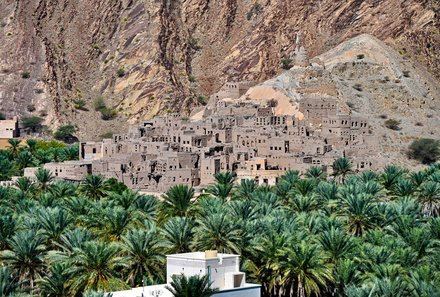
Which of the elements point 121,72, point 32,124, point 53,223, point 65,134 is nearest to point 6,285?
point 53,223

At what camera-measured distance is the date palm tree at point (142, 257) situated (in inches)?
2477

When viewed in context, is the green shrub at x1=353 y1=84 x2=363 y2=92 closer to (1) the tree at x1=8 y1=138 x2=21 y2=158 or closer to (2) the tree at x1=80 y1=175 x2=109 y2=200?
(1) the tree at x1=8 y1=138 x2=21 y2=158

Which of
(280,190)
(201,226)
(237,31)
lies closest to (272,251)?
(201,226)

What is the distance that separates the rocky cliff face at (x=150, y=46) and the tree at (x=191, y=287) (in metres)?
115

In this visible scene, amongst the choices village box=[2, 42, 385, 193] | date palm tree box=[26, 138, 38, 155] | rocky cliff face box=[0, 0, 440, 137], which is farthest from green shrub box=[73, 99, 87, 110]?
village box=[2, 42, 385, 193]

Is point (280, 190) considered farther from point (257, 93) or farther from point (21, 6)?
point (21, 6)

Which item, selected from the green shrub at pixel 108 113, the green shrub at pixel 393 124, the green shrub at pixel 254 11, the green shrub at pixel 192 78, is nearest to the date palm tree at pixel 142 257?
the green shrub at pixel 393 124

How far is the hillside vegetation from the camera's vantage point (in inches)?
2354

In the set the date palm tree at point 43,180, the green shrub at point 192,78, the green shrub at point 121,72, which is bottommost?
the date palm tree at point 43,180

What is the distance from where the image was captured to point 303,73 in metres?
141

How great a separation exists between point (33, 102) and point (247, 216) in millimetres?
109734

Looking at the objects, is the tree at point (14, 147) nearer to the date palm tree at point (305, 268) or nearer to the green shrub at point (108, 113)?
the green shrub at point (108, 113)

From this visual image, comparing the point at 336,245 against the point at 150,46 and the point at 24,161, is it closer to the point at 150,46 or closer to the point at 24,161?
the point at 24,161

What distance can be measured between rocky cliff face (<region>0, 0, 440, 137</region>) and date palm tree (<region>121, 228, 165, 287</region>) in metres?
105
